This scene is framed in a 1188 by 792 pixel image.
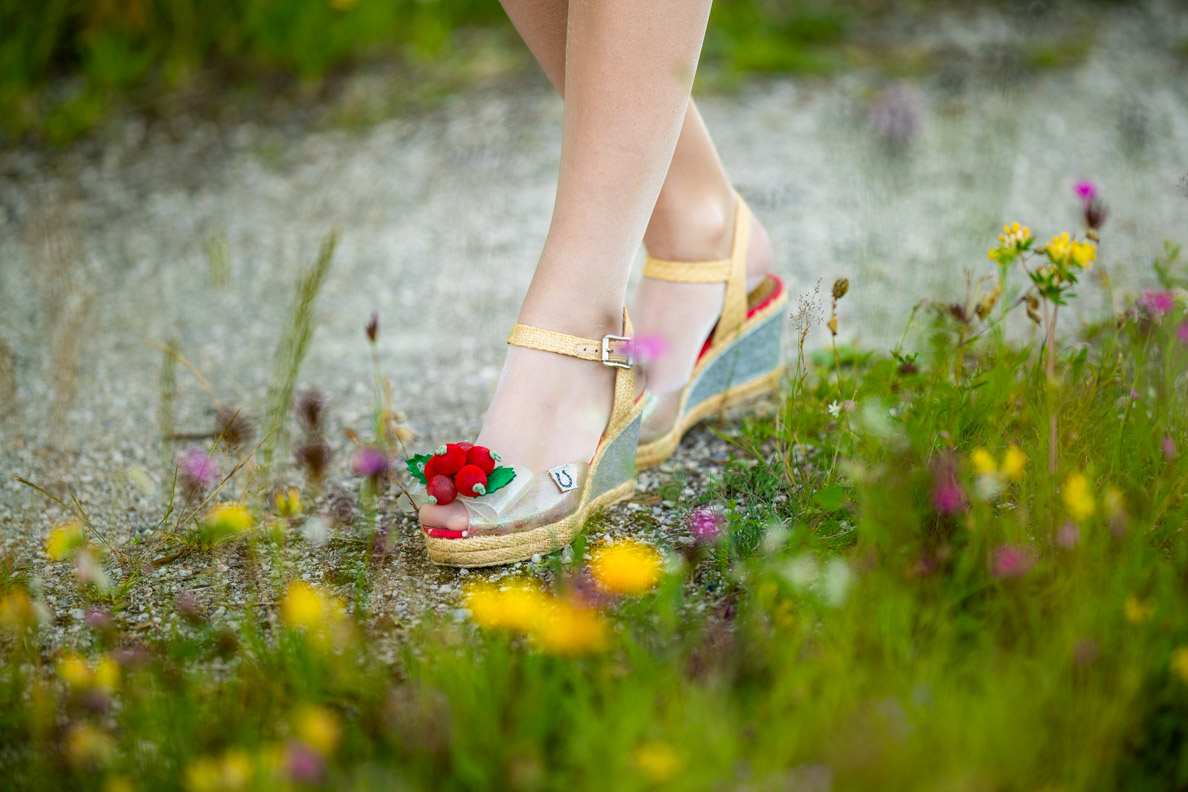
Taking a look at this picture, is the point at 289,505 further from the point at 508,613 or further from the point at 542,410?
the point at 508,613

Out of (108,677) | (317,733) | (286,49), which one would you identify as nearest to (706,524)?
(317,733)

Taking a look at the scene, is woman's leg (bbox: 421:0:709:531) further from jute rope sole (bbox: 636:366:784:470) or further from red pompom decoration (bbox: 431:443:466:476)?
jute rope sole (bbox: 636:366:784:470)

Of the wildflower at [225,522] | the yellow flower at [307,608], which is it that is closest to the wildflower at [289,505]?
the wildflower at [225,522]

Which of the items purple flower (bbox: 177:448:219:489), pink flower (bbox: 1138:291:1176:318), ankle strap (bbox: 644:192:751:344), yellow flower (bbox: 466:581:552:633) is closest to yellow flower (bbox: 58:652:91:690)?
purple flower (bbox: 177:448:219:489)

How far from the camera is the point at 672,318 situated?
1540mm

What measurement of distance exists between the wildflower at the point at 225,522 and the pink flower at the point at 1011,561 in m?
0.87

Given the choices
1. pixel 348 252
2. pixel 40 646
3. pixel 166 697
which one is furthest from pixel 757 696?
pixel 348 252

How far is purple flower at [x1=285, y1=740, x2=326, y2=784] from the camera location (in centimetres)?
76

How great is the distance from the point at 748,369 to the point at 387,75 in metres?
2.54

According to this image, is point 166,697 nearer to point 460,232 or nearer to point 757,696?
point 757,696

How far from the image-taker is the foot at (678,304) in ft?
4.99

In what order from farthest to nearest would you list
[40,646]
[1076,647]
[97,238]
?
[97,238] < [40,646] < [1076,647]

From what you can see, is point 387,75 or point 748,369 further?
point 387,75

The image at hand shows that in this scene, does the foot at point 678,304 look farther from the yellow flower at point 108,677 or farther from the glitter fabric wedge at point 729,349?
the yellow flower at point 108,677
